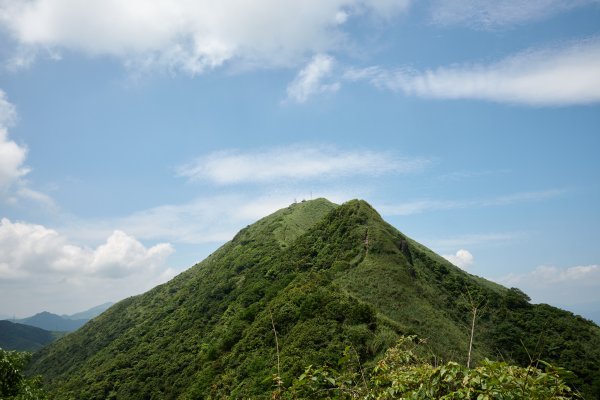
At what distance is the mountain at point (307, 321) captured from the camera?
41.4 meters

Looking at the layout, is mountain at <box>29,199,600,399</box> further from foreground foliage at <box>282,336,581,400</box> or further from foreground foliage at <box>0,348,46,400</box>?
foreground foliage at <box>282,336,581,400</box>

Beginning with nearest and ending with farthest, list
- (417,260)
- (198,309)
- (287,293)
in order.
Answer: (287,293) < (417,260) < (198,309)

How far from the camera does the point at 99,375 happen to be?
3049 inches

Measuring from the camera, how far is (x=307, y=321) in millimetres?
44281

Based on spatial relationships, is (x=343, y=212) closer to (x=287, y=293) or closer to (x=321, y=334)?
(x=287, y=293)

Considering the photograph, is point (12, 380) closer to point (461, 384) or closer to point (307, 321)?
point (307, 321)

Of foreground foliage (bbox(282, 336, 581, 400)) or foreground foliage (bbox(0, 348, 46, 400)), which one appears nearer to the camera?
foreground foliage (bbox(282, 336, 581, 400))

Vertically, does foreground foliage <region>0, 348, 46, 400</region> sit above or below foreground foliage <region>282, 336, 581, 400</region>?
below

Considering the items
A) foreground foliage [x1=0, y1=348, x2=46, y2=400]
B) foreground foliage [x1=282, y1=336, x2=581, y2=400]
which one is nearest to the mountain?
foreground foliage [x1=0, y1=348, x2=46, y2=400]

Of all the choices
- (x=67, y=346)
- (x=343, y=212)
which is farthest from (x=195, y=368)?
(x=67, y=346)

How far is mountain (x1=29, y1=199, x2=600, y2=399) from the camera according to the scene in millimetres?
41438

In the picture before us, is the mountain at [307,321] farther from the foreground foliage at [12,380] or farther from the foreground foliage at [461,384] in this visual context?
the foreground foliage at [461,384]

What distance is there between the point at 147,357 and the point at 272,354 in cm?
4804

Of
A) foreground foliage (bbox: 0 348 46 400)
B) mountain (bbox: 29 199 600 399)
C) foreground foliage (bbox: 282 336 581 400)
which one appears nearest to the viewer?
foreground foliage (bbox: 282 336 581 400)
